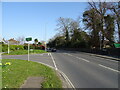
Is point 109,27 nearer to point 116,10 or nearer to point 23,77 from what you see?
point 116,10

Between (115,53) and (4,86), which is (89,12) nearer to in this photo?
(115,53)

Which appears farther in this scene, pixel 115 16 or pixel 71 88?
pixel 115 16

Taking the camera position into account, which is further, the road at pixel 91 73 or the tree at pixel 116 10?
the tree at pixel 116 10

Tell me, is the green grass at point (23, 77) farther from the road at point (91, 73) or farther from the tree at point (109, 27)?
the tree at point (109, 27)

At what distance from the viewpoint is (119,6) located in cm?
3297

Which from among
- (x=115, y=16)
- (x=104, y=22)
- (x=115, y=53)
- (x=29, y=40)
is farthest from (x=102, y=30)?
(x=29, y=40)

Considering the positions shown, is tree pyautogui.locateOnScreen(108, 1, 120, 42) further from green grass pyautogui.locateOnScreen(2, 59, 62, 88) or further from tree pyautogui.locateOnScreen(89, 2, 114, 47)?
green grass pyautogui.locateOnScreen(2, 59, 62, 88)

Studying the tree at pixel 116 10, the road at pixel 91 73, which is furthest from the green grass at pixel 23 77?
the tree at pixel 116 10

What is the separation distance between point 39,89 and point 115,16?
32.1m

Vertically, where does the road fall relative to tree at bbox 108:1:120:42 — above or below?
below

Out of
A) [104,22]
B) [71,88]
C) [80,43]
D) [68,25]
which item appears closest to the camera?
[71,88]

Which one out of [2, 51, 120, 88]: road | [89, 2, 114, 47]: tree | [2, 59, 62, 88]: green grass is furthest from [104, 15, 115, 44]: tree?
[2, 59, 62, 88]: green grass

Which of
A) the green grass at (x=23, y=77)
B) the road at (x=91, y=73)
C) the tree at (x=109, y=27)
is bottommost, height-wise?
the road at (x=91, y=73)

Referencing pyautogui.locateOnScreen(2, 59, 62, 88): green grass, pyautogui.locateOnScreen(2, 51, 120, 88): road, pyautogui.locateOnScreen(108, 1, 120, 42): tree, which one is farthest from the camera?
pyautogui.locateOnScreen(108, 1, 120, 42): tree
